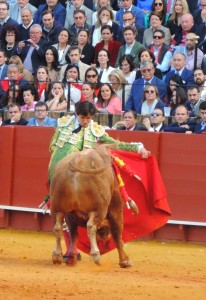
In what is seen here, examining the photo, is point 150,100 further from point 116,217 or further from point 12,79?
point 116,217

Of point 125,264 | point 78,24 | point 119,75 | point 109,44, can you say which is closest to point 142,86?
point 119,75

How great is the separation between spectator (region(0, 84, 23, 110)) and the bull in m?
5.09

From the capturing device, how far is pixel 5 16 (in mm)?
16156

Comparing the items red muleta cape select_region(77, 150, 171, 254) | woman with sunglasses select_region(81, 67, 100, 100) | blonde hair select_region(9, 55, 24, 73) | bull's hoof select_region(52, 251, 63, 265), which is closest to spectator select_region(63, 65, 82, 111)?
woman with sunglasses select_region(81, 67, 100, 100)

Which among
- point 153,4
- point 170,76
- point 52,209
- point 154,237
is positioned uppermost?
point 153,4

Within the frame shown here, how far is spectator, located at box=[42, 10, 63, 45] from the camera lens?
15453mm

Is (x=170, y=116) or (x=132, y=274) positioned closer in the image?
(x=132, y=274)

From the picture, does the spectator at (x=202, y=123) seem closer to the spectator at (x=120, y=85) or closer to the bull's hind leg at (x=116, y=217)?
the spectator at (x=120, y=85)

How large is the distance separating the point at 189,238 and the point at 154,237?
16.8 inches

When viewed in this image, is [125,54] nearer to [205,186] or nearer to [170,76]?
[170,76]

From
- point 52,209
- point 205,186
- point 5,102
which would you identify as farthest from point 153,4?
point 52,209

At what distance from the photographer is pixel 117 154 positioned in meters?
10.1

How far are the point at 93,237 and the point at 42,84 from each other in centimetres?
559

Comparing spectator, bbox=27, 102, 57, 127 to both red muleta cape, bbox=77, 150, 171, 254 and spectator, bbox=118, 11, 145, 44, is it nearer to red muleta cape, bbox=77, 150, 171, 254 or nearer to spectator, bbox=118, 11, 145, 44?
spectator, bbox=118, 11, 145, 44
